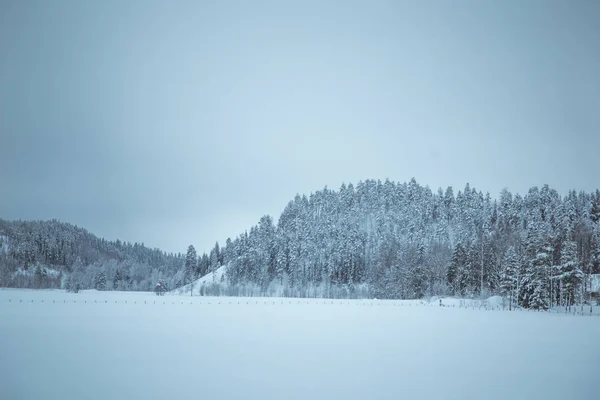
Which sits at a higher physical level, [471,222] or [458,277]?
[471,222]

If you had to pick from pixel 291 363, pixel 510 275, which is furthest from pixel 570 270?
pixel 291 363

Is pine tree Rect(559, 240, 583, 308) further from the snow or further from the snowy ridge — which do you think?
the snowy ridge

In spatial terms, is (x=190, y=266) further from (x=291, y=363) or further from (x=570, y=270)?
(x=291, y=363)

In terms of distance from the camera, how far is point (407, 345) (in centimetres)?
2705

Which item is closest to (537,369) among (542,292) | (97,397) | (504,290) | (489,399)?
(489,399)

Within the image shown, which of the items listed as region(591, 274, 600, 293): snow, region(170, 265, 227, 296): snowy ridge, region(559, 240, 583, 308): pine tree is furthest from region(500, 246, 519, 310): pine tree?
region(170, 265, 227, 296): snowy ridge

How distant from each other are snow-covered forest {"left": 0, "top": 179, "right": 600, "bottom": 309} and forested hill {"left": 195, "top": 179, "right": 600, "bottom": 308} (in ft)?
1.16

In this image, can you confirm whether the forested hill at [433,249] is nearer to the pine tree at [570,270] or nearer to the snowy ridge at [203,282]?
the pine tree at [570,270]

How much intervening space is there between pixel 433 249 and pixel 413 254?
25.2m

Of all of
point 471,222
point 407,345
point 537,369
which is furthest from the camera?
point 471,222

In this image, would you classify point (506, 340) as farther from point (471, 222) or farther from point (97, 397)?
point (471, 222)

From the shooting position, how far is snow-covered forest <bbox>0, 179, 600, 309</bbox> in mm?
72062

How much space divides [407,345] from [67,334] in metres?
24.3

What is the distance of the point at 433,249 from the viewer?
440ft
